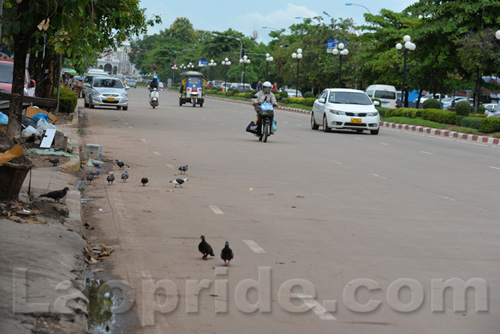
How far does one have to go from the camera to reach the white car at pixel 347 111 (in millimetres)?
27125

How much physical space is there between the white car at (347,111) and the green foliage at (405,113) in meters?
10.7

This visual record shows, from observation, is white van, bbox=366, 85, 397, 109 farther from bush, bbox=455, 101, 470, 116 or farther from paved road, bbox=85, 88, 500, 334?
paved road, bbox=85, 88, 500, 334

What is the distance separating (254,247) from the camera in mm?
7457

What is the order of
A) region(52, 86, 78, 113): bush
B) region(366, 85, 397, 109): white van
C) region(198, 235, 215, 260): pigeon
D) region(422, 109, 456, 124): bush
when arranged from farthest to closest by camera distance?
region(366, 85, 397, 109): white van < region(422, 109, 456, 124): bush < region(52, 86, 78, 113): bush < region(198, 235, 215, 260): pigeon

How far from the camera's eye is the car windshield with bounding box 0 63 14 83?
62.7 ft

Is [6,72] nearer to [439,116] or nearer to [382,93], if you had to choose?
[439,116]

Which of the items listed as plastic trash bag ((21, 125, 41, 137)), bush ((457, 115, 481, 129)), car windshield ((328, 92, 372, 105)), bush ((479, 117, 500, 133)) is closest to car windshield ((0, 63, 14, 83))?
plastic trash bag ((21, 125, 41, 137))

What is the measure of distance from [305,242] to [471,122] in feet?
84.4

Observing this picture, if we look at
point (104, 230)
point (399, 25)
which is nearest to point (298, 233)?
point (104, 230)

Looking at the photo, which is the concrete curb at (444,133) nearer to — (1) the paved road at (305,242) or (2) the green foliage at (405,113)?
(2) the green foliage at (405,113)

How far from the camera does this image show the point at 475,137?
2945 centimetres

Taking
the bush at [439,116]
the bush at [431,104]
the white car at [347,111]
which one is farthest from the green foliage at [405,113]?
the white car at [347,111]

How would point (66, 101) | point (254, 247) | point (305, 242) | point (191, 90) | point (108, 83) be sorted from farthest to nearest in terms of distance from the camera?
point (191, 90), point (108, 83), point (66, 101), point (305, 242), point (254, 247)

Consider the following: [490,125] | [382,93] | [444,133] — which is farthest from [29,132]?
[382,93]
